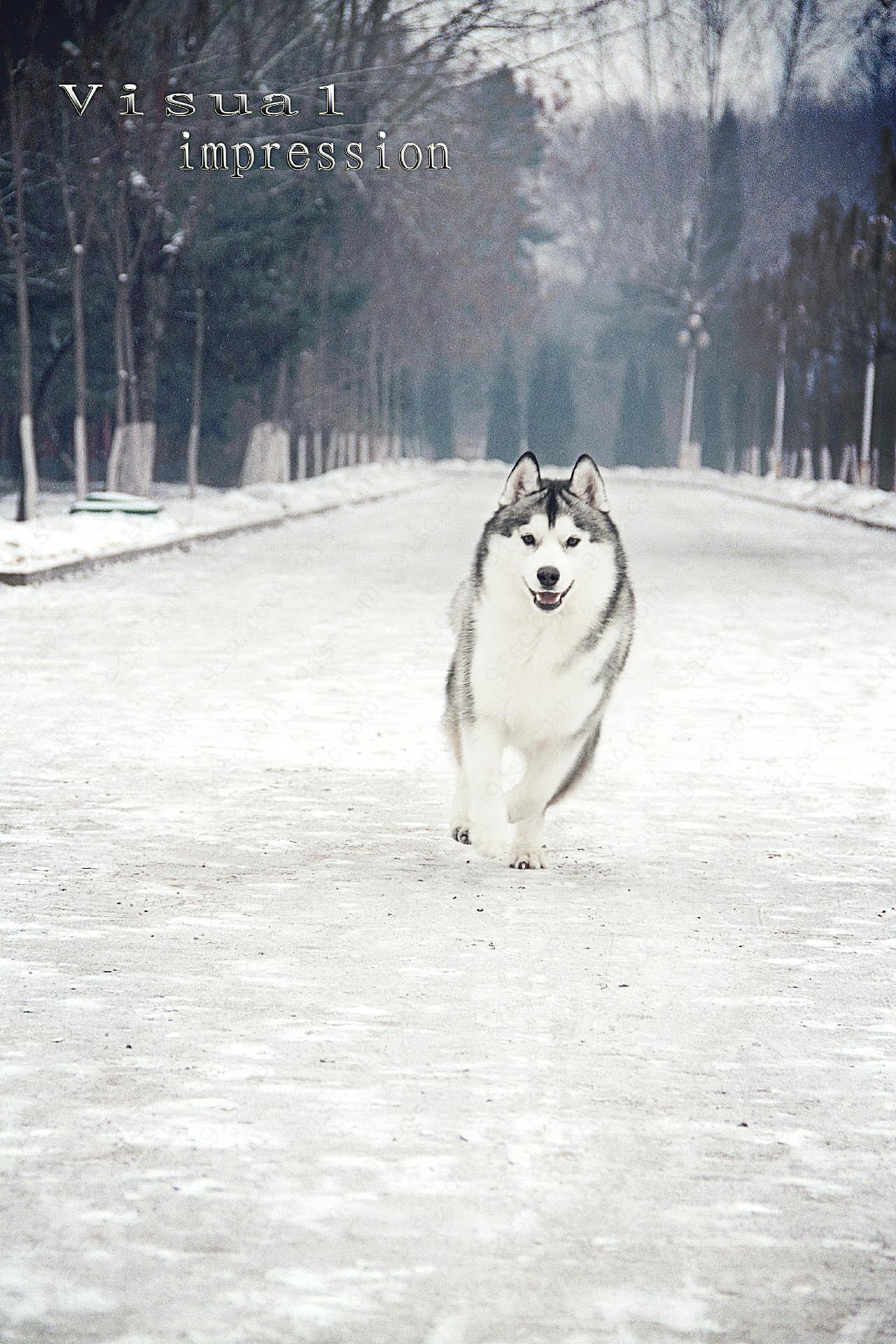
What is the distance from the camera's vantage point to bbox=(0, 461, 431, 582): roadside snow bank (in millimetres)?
21828

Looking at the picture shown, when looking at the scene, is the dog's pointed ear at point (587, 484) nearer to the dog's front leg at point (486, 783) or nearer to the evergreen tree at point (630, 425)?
the dog's front leg at point (486, 783)

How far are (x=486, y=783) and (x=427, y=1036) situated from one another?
Answer: 7.75 feet

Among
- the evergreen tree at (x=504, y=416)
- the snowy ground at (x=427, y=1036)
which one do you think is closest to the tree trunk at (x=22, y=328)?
the snowy ground at (x=427, y=1036)

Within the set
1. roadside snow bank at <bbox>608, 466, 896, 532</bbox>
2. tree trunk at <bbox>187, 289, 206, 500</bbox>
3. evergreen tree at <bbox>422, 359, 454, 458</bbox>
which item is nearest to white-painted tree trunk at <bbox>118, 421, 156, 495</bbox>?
tree trunk at <bbox>187, 289, 206, 500</bbox>

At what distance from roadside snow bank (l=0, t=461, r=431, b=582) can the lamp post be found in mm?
36277

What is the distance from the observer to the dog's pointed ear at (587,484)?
24.7 feet

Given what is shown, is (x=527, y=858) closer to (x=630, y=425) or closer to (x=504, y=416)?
(x=630, y=425)

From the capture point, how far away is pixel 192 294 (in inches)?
1581

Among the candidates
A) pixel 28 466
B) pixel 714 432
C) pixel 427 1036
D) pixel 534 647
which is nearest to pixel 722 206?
pixel 714 432

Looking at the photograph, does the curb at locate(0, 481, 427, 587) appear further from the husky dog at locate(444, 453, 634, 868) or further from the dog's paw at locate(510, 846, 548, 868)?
the dog's paw at locate(510, 846, 548, 868)

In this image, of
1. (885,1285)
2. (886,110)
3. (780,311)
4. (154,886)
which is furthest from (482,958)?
(886,110)

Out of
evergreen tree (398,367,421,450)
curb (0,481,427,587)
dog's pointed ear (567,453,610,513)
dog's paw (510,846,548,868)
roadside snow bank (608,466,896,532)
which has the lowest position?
curb (0,481,427,587)

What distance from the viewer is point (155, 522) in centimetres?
2822

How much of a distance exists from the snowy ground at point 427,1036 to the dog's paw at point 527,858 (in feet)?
0.47
